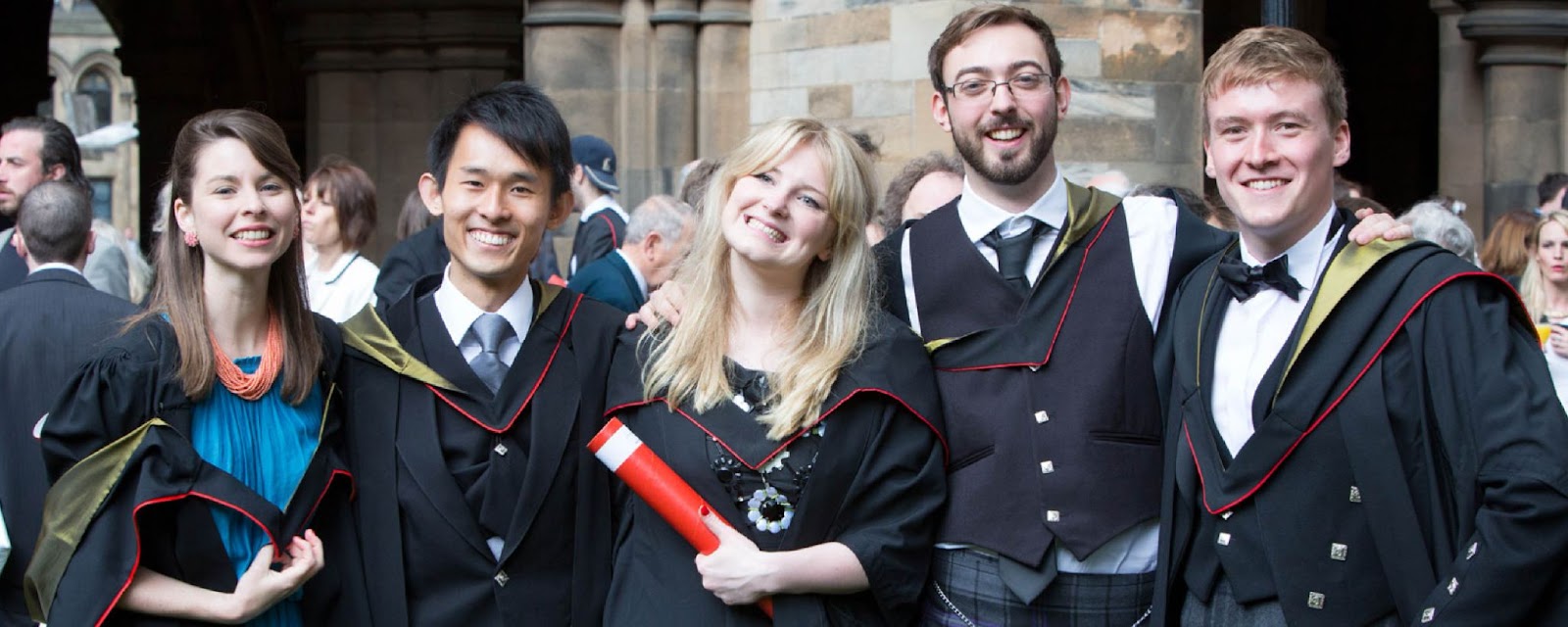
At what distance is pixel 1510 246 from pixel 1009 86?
16.3ft

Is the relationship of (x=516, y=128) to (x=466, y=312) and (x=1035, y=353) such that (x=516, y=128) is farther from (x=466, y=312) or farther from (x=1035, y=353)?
(x=1035, y=353)

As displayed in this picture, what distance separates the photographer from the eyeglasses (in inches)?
126

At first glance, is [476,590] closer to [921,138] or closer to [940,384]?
[940,384]

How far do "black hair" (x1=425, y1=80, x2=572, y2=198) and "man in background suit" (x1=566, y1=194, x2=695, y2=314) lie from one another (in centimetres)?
244

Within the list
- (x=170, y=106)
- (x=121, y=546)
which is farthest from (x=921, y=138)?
(x=170, y=106)

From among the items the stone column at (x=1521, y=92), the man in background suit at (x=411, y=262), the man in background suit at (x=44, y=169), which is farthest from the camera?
the stone column at (x=1521, y=92)

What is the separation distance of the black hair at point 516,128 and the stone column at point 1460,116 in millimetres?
9307

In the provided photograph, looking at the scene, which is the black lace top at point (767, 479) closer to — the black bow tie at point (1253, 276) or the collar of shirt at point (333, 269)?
Answer: the black bow tie at point (1253, 276)

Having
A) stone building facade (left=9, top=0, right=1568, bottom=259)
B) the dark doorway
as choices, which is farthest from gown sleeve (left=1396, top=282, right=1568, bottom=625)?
the dark doorway

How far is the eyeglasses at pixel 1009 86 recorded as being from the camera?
3.19m

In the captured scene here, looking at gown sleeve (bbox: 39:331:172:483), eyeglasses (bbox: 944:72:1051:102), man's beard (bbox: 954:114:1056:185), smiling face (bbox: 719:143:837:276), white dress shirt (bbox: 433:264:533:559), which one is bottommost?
gown sleeve (bbox: 39:331:172:483)

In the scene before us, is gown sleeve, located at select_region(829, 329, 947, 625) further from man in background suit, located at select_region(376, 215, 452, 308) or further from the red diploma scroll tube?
man in background suit, located at select_region(376, 215, 452, 308)

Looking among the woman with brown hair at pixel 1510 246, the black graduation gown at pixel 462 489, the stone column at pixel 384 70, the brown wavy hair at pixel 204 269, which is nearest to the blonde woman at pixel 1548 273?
the woman with brown hair at pixel 1510 246

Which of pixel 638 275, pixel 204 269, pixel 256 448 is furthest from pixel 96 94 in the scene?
pixel 256 448
